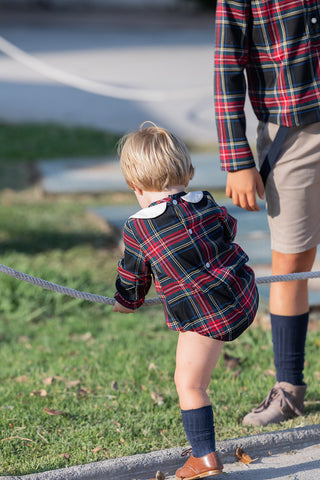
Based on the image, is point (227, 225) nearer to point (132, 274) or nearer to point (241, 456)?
point (132, 274)

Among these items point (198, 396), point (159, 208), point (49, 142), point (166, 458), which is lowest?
point (166, 458)

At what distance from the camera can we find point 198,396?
96.2 inches

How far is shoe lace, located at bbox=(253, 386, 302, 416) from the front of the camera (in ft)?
9.86

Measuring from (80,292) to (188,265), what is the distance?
553mm

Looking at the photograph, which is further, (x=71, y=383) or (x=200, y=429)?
(x=71, y=383)

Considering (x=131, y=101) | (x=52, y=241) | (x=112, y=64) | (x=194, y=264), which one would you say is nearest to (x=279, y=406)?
(x=194, y=264)

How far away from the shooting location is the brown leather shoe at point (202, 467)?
7.99ft

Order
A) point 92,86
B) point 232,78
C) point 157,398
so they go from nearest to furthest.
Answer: point 232,78 → point 157,398 → point 92,86

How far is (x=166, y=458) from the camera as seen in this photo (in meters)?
2.67

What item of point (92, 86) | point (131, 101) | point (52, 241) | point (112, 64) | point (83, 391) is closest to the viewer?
point (83, 391)

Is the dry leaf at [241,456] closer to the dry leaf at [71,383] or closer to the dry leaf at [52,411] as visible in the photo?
the dry leaf at [52,411]

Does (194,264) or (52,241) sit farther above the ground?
(194,264)

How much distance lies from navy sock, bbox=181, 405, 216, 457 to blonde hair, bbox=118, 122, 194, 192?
76 centimetres

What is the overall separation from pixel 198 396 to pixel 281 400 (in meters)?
0.69
